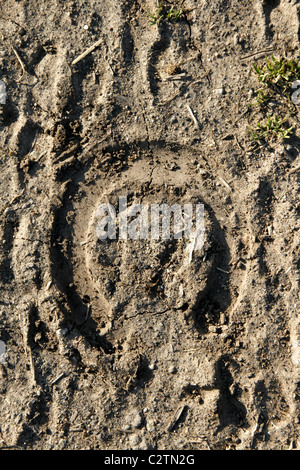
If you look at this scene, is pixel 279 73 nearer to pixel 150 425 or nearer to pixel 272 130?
pixel 272 130

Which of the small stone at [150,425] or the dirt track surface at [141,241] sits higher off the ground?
the dirt track surface at [141,241]

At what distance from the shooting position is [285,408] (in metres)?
2.60

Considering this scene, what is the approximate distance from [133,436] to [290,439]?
97 centimetres

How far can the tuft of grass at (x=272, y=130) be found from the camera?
2608 mm

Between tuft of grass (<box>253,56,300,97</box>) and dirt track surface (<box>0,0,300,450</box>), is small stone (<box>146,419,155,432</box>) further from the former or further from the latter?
A: tuft of grass (<box>253,56,300,97</box>)

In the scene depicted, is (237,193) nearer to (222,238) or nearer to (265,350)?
(222,238)

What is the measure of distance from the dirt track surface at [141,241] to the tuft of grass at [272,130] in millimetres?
55

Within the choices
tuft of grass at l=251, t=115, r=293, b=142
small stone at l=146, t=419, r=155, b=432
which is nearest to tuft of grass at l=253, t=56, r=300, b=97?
tuft of grass at l=251, t=115, r=293, b=142

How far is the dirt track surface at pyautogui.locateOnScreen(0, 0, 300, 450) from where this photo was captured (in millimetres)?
2617

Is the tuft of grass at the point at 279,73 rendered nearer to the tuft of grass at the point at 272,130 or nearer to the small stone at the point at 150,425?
the tuft of grass at the point at 272,130

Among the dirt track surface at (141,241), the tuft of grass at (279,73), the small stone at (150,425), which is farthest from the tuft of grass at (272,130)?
the small stone at (150,425)

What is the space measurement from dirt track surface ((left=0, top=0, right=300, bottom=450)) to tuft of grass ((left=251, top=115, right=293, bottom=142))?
55 millimetres

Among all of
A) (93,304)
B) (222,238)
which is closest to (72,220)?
(93,304)

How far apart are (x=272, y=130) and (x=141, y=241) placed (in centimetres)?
108
